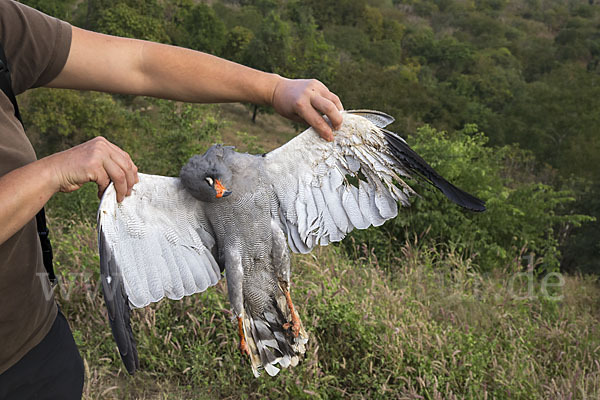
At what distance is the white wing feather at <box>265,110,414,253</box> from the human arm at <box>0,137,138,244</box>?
25.3 inches

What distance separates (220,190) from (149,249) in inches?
14.8

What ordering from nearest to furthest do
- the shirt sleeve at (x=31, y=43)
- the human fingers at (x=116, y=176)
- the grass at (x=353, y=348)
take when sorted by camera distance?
1. the human fingers at (x=116, y=176)
2. the shirt sleeve at (x=31, y=43)
3. the grass at (x=353, y=348)

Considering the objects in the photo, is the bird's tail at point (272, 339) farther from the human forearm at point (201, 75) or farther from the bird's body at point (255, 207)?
the human forearm at point (201, 75)

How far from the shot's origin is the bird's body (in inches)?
71.6

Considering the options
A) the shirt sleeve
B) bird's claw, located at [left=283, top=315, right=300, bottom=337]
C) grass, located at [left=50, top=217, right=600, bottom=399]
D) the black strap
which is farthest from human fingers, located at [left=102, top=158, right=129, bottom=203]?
grass, located at [left=50, top=217, right=600, bottom=399]

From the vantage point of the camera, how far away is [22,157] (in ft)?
5.13

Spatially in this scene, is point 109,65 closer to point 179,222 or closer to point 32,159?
point 32,159

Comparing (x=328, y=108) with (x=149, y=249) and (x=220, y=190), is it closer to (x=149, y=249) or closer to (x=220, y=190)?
(x=220, y=190)

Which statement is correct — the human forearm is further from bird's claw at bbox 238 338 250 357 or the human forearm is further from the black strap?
bird's claw at bbox 238 338 250 357

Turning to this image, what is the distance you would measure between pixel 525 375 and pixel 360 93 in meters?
21.3

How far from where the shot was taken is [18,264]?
1.62 m

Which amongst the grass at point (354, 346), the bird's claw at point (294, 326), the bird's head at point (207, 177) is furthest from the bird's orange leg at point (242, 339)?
the grass at point (354, 346)

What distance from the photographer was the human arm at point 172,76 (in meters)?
1.82

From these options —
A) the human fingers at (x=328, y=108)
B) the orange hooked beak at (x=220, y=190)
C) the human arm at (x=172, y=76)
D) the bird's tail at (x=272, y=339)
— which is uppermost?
the human fingers at (x=328, y=108)
